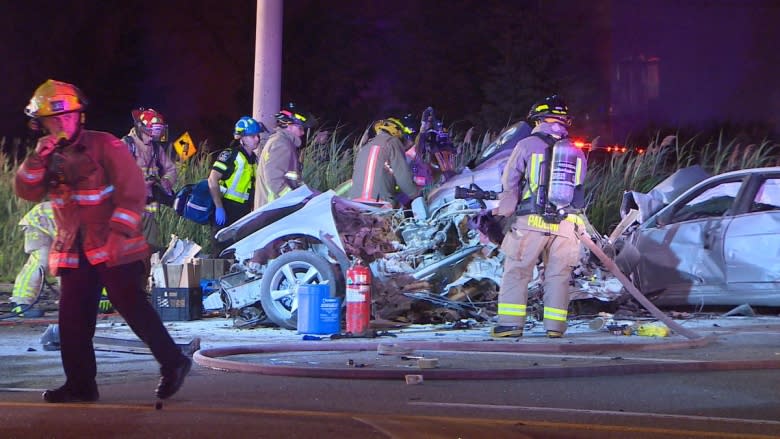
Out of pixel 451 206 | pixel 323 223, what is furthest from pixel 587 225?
pixel 323 223

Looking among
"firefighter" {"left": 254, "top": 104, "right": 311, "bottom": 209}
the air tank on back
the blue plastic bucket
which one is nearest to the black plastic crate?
"firefighter" {"left": 254, "top": 104, "right": 311, "bottom": 209}

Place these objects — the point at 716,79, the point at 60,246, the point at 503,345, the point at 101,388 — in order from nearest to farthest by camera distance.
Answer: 1. the point at 60,246
2. the point at 101,388
3. the point at 503,345
4. the point at 716,79

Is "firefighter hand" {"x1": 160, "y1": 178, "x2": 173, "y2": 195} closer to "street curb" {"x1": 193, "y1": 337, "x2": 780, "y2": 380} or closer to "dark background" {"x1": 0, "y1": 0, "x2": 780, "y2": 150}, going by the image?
"street curb" {"x1": 193, "y1": 337, "x2": 780, "y2": 380}

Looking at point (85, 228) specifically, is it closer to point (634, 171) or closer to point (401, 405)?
point (401, 405)

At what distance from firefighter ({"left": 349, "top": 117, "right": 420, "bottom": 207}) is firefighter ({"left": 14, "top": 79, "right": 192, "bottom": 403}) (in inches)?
202

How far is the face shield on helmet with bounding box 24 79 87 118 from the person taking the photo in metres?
6.03

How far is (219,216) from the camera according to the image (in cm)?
1163

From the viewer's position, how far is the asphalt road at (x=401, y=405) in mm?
5395

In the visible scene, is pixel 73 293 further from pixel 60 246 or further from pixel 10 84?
pixel 10 84

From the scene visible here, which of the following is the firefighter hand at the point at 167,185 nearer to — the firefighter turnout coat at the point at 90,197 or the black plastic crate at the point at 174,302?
the black plastic crate at the point at 174,302

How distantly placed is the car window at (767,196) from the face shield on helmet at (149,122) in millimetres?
5856

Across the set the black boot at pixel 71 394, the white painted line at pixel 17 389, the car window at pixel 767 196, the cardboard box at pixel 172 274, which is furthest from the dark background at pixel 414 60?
the black boot at pixel 71 394

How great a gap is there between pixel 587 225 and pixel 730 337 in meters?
1.82

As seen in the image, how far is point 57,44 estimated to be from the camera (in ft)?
101
